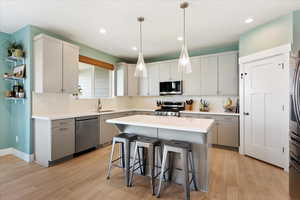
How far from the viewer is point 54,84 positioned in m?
3.07

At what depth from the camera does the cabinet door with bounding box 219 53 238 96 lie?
12.3ft

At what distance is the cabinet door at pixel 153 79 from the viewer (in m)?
4.91

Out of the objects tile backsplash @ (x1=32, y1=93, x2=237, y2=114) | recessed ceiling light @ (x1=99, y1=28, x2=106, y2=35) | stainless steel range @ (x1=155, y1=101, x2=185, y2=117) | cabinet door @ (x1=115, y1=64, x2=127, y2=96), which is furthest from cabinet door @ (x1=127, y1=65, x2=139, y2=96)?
recessed ceiling light @ (x1=99, y1=28, x2=106, y2=35)

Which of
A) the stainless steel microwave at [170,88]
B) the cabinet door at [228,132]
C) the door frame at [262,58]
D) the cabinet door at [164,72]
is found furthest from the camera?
the cabinet door at [164,72]

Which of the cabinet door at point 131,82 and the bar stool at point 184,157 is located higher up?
the cabinet door at point 131,82

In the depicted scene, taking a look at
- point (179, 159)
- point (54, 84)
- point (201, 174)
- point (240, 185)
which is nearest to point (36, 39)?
point (54, 84)

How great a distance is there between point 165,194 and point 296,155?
1666mm

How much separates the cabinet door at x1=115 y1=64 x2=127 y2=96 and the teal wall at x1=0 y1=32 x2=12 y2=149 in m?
2.69

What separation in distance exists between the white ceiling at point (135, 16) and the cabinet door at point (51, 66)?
14.9 inches

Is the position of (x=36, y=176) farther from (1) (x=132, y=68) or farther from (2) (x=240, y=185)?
(1) (x=132, y=68)

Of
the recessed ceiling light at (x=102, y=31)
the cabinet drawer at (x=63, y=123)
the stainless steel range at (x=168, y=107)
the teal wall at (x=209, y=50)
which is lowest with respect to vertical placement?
the cabinet drawer at (x=63, y=123)

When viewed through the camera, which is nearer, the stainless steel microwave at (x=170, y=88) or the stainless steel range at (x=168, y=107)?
the stainless steel range at (x=168, y=107)

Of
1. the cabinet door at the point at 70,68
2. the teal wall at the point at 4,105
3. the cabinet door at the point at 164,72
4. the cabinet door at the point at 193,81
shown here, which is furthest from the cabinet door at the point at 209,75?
the teal wall at the point at 4,105

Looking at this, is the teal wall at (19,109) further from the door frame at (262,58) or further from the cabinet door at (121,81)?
the door frame at (262,58)
